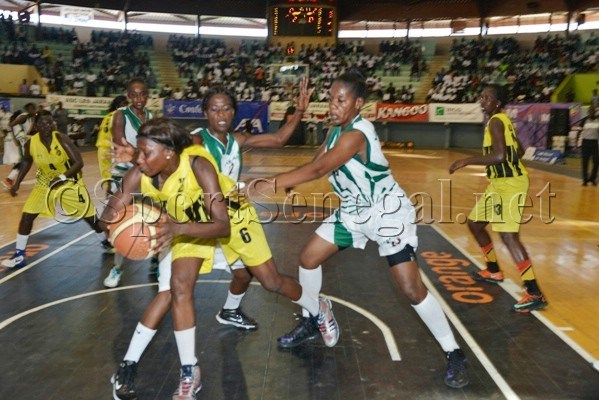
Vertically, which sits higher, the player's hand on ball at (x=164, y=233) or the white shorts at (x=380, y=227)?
the player's hand on ball at (x=164, y=233)

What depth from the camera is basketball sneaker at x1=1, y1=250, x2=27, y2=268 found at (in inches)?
252

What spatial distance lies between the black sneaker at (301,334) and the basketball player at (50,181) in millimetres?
3447

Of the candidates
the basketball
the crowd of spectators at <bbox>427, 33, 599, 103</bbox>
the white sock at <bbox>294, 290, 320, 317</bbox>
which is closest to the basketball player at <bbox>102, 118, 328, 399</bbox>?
the basketball

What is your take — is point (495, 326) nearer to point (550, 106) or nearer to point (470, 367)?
point (470, 367)

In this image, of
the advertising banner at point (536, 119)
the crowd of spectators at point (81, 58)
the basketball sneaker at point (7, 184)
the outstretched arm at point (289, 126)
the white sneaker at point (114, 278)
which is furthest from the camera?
the crowd of spectators at point (81, 58)

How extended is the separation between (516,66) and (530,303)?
92.4 feet

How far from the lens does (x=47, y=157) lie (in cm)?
663

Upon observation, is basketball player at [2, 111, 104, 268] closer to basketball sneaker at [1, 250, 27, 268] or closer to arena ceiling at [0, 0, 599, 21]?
basketball sneaker at [1, 250, 27, 268]

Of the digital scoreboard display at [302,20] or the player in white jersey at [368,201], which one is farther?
the digital scoreboard display at [302,20]

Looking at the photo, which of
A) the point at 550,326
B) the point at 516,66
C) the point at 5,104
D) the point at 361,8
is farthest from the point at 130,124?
the point at 361,8

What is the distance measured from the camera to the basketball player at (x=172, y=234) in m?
3.26

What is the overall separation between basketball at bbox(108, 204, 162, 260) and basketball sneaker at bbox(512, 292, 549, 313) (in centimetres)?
354

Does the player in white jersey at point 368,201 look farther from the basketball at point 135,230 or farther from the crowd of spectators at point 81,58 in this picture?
the crowd of spectators at point 81,58

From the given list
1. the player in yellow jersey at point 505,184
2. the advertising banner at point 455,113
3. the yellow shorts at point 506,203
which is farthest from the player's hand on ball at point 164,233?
the advertising banner at point 455,113
